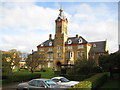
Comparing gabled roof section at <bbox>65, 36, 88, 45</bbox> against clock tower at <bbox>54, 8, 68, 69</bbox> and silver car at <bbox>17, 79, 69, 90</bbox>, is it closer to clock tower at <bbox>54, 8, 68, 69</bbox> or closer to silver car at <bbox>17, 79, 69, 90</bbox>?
clock tower at <bbox>54, 8, 68, 69</bbox>

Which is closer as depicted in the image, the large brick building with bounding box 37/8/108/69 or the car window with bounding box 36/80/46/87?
the car window with bounding box 36/80/46/87

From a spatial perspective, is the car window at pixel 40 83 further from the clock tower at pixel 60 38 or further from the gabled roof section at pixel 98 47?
the gabled roof section at pixel 98 47

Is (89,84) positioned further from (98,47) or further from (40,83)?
(98,47)

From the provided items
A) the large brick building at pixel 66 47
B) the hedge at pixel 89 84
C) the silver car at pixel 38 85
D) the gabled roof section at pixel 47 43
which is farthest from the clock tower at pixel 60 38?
the silver car at pixel 38 85

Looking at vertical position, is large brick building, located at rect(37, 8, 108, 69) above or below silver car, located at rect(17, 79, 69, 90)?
above

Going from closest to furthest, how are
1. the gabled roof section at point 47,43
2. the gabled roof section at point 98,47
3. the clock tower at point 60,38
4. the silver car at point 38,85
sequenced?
the silver car at point 38,85
the gabled roof section at point 98,47
the clock tower at point 60,38
the gabled roof section at point 47,43

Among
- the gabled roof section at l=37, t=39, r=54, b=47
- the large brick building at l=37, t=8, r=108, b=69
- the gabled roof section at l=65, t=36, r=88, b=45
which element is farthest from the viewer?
the gabled roof section at l=37, t=39, r=54, b=47

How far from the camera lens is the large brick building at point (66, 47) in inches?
2153

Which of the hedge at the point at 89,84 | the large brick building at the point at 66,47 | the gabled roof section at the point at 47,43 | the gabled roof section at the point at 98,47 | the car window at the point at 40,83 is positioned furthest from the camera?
the gabled roof section at the point at 47,43

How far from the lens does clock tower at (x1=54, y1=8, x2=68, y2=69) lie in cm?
5734

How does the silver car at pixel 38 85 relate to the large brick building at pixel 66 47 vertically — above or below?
below

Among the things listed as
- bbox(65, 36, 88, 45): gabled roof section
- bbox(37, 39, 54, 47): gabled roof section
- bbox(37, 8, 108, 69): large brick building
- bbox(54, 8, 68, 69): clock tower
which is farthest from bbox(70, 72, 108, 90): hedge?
bbox(37, 39, 54, 47): gabled roof section

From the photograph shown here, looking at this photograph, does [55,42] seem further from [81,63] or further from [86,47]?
[81,63]

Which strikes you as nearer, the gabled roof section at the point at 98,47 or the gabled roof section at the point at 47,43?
the gabled roof section at the point at 98,47
